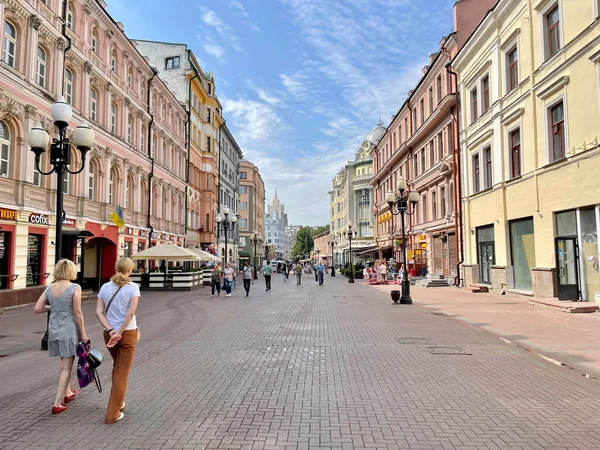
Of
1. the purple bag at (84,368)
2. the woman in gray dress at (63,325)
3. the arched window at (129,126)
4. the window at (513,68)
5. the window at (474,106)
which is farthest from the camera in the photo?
the arched window at (129,126)

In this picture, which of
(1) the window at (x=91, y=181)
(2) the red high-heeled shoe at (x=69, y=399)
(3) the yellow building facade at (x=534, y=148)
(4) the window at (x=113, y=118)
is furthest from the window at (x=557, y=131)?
(4) the window at (x=113, y=118)

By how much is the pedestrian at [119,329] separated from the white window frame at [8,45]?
50.4ft

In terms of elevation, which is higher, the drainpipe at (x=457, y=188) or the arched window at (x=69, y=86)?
the arched window at (x=69, y=86)

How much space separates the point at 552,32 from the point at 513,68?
3.20m

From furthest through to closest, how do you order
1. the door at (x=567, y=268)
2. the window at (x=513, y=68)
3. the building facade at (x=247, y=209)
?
the building facade at (x=247, y=209)
the window at (x=513, y=68)
the door at (x=567, y=268)

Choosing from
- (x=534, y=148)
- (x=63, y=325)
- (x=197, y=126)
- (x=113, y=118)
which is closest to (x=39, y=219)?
(x=113, y=118)

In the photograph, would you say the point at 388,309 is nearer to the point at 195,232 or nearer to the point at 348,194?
the point at 195,232

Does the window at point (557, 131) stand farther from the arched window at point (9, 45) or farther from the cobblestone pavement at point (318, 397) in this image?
the arched window at point (9, 45)

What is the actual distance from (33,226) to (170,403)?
15121mm

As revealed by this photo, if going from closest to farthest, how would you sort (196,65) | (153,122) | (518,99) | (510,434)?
(510,434) → (518,99) → (153,122) → (196,65)

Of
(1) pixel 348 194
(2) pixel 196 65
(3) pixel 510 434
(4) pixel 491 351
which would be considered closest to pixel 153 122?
(2) pixel 196 65

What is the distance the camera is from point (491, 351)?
8.48 metres

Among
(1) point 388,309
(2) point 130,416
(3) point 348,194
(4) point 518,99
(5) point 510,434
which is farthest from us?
A: (3) point 348,194

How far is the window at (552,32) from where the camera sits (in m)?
16.3
